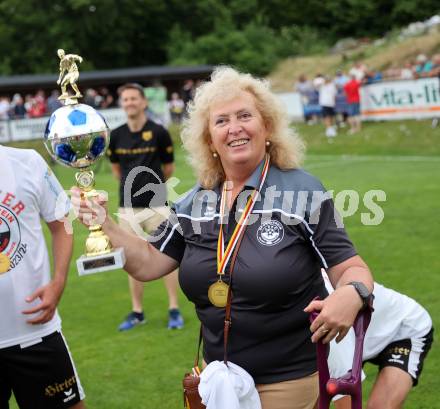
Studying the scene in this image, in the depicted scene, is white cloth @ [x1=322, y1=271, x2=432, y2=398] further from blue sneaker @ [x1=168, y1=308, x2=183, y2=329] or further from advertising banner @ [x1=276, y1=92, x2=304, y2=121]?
advertising banner @ [x1=276, y1=92, x2=304, y2=121]

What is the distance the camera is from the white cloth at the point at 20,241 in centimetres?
414

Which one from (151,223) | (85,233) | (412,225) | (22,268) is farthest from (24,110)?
(22,268)

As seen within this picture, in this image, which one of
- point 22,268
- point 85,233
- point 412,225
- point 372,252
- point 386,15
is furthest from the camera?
point 386,15

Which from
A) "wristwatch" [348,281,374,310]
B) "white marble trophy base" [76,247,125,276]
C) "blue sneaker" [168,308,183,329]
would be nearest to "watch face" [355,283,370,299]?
"wristwatch" [348,281,374,310]

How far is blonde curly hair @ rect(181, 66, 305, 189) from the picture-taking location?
372 centimetres

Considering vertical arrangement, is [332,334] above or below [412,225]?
above

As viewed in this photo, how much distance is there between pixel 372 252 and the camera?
10.6 metres

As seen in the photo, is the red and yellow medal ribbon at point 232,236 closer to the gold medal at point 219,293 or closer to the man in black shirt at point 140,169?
the gold medal at point 219,293

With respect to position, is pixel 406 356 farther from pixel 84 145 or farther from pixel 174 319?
pixel 174 319

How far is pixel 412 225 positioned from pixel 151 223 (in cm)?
509

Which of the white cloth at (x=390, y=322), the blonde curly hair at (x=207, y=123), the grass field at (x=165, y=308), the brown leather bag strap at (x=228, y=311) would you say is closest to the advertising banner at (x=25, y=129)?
the grass field at (x=165, y=308)

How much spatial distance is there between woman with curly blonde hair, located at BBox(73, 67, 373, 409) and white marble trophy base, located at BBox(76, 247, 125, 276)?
6.2 inches

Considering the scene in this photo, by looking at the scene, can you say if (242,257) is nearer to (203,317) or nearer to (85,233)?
(203,317)

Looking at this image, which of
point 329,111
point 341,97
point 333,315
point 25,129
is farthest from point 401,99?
point 333,315
